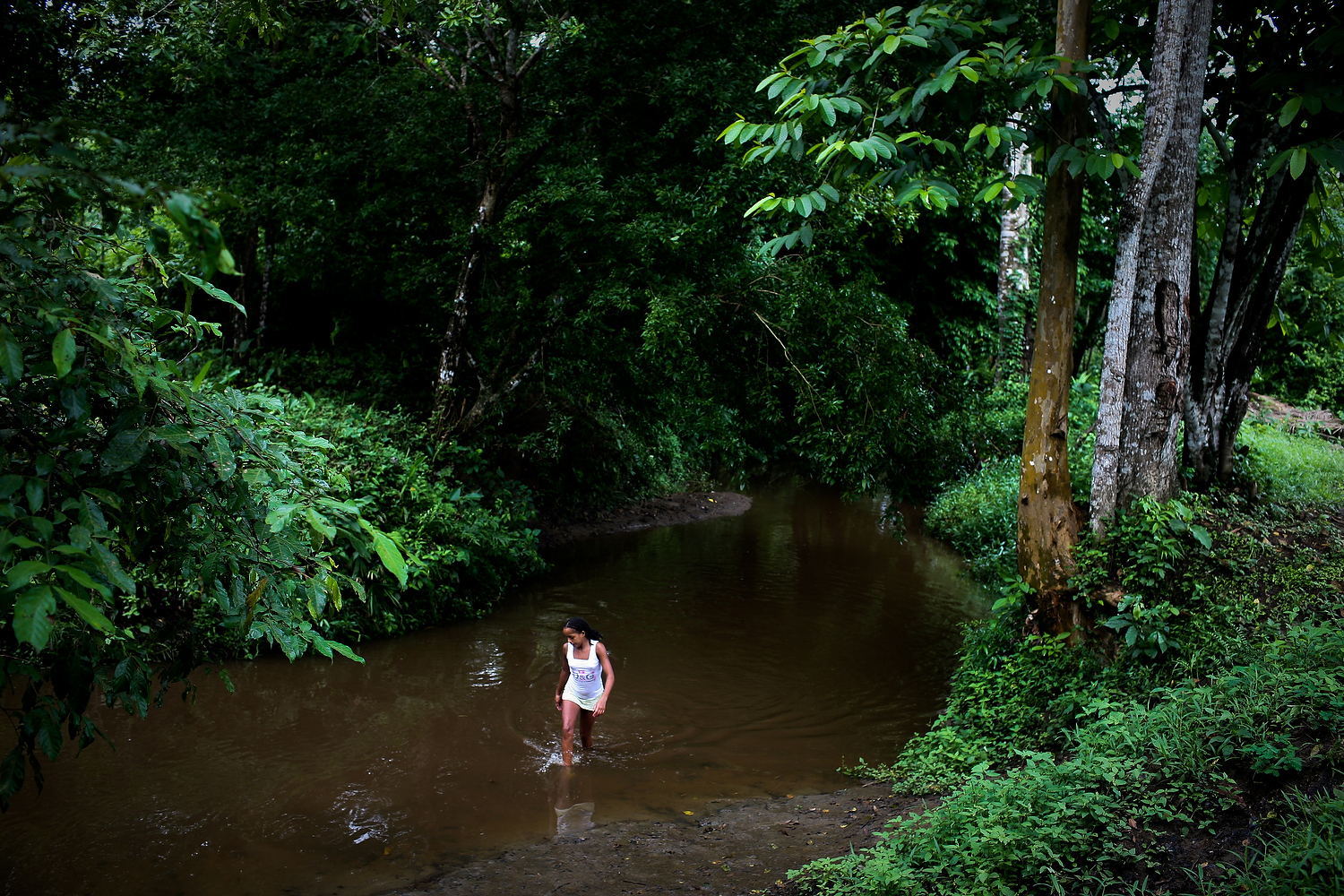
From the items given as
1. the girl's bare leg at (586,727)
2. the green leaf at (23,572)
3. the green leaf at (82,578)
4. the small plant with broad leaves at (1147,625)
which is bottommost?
the girl's bare leg at (586,727)

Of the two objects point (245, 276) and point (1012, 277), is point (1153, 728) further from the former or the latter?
point (245, 276)

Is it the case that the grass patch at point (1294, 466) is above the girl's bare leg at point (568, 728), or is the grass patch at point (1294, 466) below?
above

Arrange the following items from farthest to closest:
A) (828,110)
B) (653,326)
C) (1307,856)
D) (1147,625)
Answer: (653,326), (1147,625), (828,110), (1307,856)

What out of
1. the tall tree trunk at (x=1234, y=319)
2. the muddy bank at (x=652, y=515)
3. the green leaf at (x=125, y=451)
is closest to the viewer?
the green leaf at (x=125, y=451)

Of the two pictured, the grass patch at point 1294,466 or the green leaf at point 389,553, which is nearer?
the green leaf at point 389,553

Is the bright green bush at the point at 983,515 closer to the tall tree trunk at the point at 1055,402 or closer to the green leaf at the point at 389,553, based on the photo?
the tall tree trunk at the point at 1055,402

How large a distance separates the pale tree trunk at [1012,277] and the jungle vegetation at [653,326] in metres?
0.11

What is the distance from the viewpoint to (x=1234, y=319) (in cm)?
661

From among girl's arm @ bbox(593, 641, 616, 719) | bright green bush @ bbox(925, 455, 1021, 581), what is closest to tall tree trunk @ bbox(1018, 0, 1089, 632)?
bright green bush @ bbox(925, 455, 1021, 581)

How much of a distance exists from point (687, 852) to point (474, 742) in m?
2.86

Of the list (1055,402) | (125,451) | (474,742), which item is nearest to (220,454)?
(125,451)

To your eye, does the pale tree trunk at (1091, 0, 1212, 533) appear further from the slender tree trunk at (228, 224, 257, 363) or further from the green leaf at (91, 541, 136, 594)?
the slender tree trunk at (228, 224, 257, 363)

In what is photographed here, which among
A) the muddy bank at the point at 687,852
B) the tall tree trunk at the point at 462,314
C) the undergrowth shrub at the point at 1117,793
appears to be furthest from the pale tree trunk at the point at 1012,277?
the muddy bank at the point at 687,852

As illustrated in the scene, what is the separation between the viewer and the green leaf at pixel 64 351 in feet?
7.49
